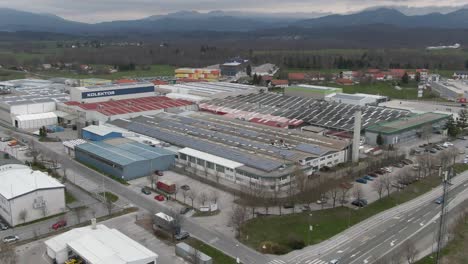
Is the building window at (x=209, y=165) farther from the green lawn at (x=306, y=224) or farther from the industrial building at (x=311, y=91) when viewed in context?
the industrial building at (x=311, y=91)

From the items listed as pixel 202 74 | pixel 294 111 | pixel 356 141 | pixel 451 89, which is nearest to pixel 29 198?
pixel 356 141

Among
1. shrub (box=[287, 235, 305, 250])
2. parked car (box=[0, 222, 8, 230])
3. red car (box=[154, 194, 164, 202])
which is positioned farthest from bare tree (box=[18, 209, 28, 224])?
shrub (box=[287, 235, 305, 250])

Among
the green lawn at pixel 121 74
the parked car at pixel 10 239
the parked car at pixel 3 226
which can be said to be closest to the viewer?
the parked car at pixel 10 239

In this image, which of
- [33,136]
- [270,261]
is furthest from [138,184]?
[33,136]

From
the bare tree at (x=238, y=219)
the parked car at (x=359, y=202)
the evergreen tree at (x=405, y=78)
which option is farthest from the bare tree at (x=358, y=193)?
the evergreen tree at (x=405, y=78)

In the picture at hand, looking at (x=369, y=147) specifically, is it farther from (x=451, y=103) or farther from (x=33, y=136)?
(x=33, y=136)

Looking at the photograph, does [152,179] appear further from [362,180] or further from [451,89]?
[451,89]
